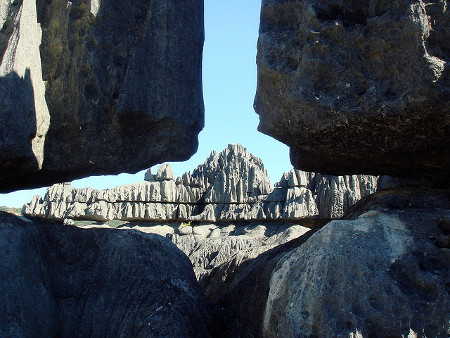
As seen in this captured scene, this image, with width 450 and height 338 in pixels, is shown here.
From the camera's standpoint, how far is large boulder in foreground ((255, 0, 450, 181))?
2570mm

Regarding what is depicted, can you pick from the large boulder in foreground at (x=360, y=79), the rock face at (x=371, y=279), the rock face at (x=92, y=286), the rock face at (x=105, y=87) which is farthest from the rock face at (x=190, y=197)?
the rock face at (x=371, y=279)

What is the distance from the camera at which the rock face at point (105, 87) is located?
146 inches

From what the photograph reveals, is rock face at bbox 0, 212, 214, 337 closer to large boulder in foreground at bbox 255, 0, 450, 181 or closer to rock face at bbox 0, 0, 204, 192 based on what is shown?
rock face at bbox 0, 0, 204, 192

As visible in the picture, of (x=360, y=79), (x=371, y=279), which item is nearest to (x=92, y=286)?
(x=371, y=279)

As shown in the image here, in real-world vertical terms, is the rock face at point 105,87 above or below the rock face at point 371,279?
above

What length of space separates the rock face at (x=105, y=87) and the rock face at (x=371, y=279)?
164 cm

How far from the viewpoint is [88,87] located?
12.4ft

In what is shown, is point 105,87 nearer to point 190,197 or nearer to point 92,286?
point 92,286

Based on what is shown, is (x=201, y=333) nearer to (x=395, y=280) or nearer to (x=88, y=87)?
(x=395, y=280)

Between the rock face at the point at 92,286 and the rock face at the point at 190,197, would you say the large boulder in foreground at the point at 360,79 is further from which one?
the rock face at the point at 190,197

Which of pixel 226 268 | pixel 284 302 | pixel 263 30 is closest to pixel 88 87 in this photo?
pixel 263 30

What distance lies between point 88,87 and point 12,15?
0.66m

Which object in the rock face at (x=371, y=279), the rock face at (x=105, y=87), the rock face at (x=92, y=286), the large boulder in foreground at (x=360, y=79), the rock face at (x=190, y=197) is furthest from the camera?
the rock face at (x=190, y=197)

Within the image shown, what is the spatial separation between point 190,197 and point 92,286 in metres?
18.2
